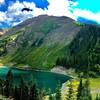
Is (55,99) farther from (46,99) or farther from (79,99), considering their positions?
(46,99)

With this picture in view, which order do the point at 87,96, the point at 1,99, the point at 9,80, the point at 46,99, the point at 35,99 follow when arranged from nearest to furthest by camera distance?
the point at 1,99 < the point at 35,99 < the point at 9,80 < the point at 87,96 < the point at 46,99

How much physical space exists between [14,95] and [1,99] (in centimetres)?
4570

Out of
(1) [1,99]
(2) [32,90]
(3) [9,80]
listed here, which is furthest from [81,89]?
(1) [1,99]

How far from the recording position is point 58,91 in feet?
440

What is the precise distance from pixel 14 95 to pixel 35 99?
9.70m

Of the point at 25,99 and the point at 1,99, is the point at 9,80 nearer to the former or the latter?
the point at 25,99

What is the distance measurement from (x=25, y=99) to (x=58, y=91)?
1281 cm

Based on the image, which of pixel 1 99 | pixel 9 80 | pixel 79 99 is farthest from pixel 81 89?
pixel 1 99

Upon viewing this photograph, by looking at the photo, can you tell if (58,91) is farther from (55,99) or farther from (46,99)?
(46,99)

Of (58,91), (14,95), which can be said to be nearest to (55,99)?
(58,91)

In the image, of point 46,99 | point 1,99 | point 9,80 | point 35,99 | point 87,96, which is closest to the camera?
point 1,99

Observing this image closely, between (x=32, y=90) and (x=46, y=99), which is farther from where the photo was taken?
(x=46, y=99)

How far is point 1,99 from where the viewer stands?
8831 cm

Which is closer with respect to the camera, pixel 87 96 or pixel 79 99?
pixel 79 99
